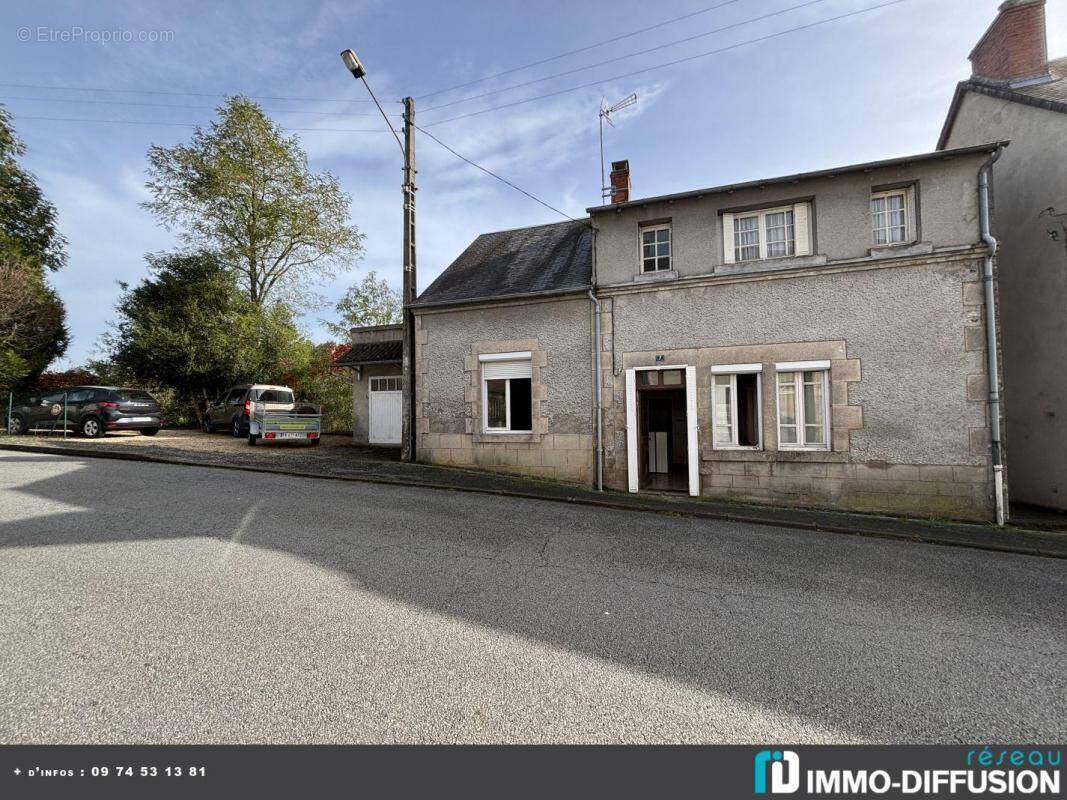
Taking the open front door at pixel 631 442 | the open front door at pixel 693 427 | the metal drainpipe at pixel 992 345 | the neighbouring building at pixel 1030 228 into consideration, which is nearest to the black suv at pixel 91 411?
the open front door at pixel 631 442

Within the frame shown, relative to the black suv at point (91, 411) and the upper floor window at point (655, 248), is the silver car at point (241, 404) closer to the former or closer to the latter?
the black suv at point (91, 411)

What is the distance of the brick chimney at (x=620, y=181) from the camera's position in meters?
12.4

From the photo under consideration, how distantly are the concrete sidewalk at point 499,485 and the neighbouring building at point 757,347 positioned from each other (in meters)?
0.75

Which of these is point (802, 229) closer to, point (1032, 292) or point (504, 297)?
point (1032, 292)

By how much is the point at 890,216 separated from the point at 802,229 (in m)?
1.42

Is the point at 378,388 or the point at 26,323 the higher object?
the point at 26,323

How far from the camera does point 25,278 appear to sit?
17156 mm

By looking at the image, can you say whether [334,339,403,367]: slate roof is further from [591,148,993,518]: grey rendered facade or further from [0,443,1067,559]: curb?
[591,148,993,518]: grey rendered facade

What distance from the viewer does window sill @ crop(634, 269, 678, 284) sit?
9.82 meters

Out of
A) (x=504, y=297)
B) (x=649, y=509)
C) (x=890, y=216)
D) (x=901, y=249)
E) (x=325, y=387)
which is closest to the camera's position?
(x=649, y=509)

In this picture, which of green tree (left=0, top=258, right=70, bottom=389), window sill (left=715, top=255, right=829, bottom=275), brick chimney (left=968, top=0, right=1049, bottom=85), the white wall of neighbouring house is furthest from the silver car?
brick chimney (left=968, top=0, right=1049, bottom=85)

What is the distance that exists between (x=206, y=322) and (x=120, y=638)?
1973cm
